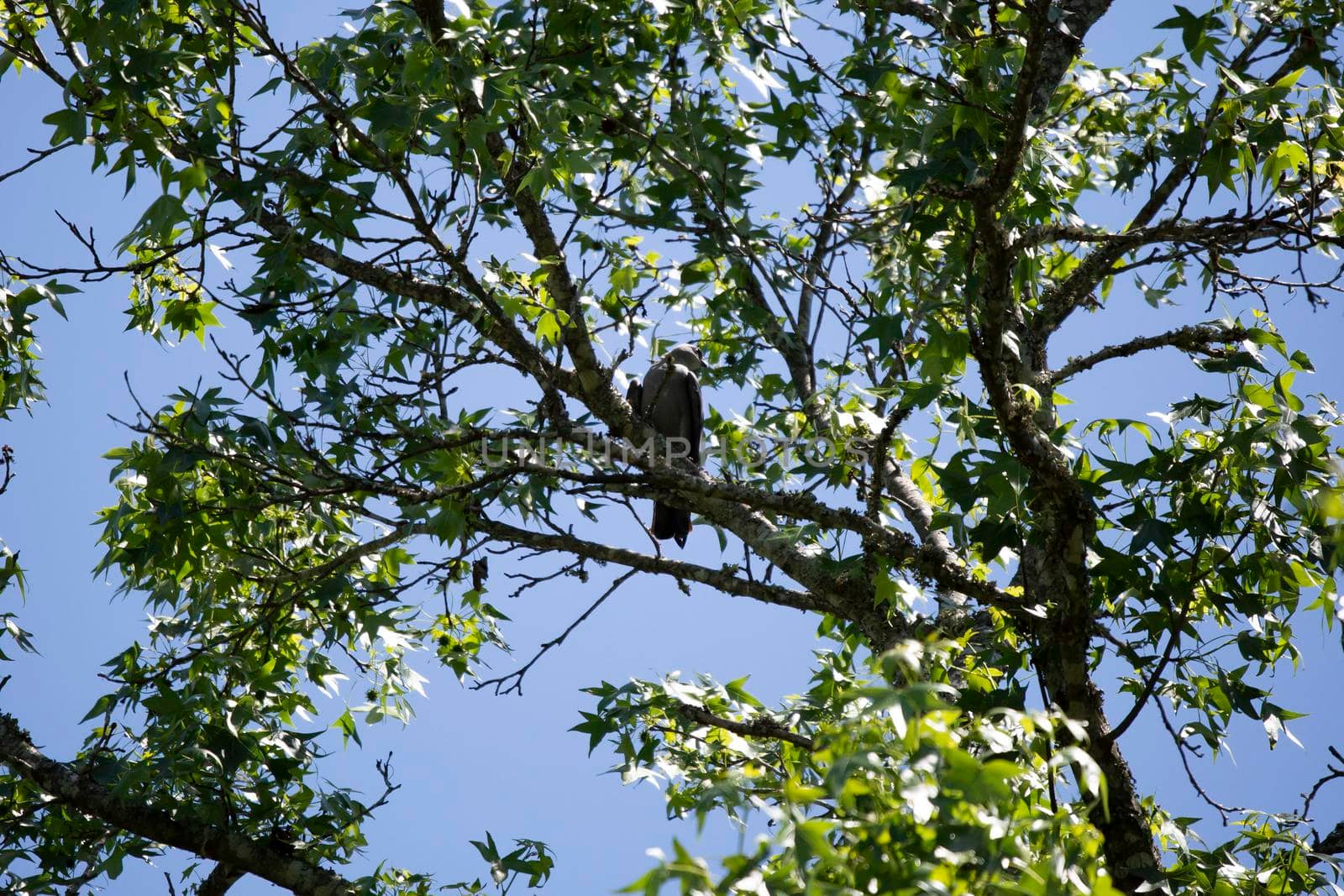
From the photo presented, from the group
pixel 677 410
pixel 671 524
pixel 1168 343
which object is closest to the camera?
pixel 1168 343

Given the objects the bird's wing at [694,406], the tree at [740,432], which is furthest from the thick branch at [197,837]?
the bird's wing at [694,406]

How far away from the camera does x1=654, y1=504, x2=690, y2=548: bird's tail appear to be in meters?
6.81

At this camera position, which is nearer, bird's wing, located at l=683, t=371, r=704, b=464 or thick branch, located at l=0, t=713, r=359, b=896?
thick branch, located at l=0, t=713, r=359, b=896

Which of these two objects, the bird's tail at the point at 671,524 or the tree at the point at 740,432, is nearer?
the tree at the point at 740,432

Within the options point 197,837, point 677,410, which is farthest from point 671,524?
point 197,837

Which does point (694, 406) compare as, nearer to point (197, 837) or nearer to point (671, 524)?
point (671, 524)

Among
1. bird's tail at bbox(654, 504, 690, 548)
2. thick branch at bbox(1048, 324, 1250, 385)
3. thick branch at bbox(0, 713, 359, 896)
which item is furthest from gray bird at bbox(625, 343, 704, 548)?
thick branch at bbox(0, 713, 359, 896)

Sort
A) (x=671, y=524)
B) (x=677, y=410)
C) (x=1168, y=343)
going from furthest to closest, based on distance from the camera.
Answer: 1. (x=677, y=410)
2. (x=671, y=524)
3. (x=1168, y=343)

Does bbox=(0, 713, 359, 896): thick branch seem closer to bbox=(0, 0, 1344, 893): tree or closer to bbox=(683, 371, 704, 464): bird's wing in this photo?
bbox=(0, 0, 1344, 893): tree

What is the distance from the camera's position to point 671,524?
687cm

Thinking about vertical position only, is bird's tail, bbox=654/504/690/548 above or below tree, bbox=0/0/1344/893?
above

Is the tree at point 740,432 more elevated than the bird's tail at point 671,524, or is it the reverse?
the bird's tail at point 671,524

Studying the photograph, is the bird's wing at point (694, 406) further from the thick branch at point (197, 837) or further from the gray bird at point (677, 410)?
the thick branch at point (197, 837)

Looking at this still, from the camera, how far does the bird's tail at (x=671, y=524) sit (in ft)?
22.4
